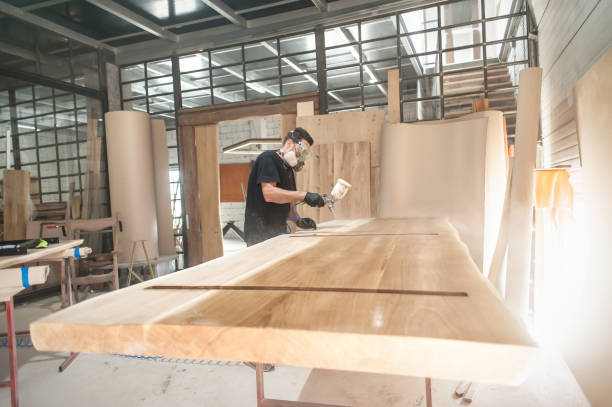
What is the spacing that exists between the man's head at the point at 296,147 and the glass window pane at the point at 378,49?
3.07 metres

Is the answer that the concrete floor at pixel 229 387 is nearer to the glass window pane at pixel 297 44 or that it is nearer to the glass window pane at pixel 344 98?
the glass window pane at pixel 297 44

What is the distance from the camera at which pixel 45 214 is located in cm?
448

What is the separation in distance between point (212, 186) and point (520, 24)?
3828 mm

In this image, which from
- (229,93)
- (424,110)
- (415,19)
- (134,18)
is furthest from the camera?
(424,110)

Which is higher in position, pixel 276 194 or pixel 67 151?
pixel 67 151

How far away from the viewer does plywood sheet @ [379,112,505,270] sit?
8.88ft

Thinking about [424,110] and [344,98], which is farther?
[344,98]

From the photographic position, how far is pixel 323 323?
0.51 m

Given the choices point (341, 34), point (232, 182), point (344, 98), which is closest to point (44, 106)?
point (341, 34)

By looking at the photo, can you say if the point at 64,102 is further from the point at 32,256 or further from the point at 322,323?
the point at 322,323

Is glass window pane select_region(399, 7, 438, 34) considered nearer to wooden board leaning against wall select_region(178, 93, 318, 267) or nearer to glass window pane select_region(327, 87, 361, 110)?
wooden board leaning against wall select_region(178, 93, 318, 267)

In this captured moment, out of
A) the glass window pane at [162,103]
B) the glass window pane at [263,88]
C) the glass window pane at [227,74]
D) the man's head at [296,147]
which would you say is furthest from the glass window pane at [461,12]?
the glass window pane at [162,103]

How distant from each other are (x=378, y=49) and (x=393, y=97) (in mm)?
2958

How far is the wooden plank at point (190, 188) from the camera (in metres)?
4.88
